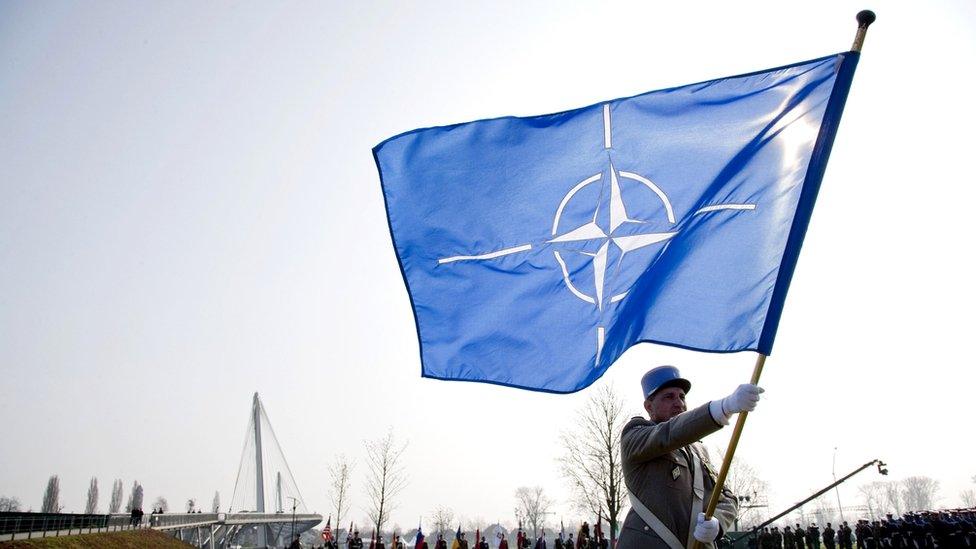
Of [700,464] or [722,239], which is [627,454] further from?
[722,239]

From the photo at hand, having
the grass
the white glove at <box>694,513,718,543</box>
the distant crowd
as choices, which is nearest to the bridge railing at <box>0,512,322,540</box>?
the grass

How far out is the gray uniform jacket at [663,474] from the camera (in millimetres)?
4352

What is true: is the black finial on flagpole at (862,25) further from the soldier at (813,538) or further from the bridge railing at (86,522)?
the bridge railing at (86,522)

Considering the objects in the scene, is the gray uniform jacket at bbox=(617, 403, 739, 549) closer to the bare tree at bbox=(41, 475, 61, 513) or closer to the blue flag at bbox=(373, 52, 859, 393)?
the blue flag at bbox=(373, 52, 859, 393)

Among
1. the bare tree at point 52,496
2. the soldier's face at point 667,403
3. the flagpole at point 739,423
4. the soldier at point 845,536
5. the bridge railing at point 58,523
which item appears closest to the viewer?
the flagpole at point 739,423

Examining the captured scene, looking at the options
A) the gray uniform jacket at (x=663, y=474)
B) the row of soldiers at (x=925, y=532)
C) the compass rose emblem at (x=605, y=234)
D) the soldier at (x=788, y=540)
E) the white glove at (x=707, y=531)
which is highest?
the compass rose emblem at (x=605, y=234)

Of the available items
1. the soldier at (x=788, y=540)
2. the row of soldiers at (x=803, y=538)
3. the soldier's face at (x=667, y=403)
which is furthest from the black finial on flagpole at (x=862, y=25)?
the soldier at (x=788, y=540)

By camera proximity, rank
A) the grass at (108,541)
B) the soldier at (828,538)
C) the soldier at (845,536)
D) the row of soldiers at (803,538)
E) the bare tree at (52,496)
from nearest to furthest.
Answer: the grass at (108,541) < the soldier at (828,538) < the row of soldiers at (803,538) < the soldier at (845,536) < the bare tree at (52,496)

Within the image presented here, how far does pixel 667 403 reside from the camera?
16.7 feet

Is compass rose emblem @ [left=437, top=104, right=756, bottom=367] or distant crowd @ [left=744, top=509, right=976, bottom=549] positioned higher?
compass rose emblem @ [left=437, top=104, right=756, bottom=367]

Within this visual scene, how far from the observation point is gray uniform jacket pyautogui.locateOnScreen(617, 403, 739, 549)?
4.35 m

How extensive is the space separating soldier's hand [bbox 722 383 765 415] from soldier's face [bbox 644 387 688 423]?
929 millimetres

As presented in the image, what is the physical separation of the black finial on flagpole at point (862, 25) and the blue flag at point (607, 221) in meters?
0.08

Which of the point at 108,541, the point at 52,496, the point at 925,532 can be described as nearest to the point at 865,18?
the point at 925,532
